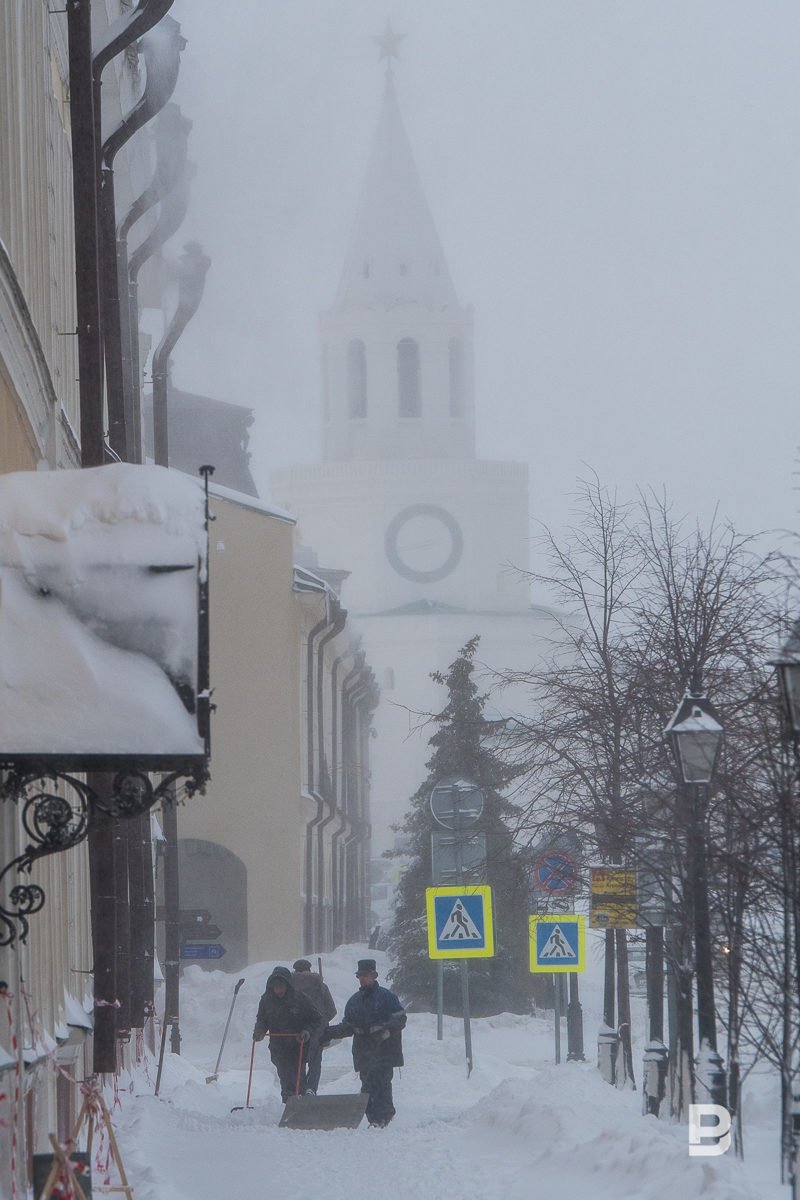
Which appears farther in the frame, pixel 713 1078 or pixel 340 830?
pixel 340 830

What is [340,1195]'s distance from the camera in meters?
11.9

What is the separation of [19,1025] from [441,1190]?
162 inches

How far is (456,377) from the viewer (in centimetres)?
13562

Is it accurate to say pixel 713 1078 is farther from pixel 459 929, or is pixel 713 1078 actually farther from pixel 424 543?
pixel 424 543

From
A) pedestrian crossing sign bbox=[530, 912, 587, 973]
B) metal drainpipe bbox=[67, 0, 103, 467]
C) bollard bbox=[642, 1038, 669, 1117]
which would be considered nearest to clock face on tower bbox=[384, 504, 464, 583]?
pedestrian crossing sign bbox=[530, 912, 587, 973]

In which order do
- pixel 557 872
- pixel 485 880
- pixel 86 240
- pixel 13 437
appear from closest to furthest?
pixel 13 437 < pixel 86 240 < pixel 557 872 < pixel 485 880

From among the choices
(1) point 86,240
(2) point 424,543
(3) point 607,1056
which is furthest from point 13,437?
(2) point 424,543

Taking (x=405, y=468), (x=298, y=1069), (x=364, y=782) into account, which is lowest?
(x=298, y=1069)

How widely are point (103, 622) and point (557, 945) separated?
1394cm

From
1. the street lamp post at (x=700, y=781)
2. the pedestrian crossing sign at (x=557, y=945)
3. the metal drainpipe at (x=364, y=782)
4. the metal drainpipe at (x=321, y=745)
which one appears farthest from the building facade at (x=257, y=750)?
the street lamp post at (x=700, y=781)

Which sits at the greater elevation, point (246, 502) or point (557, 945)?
point (246, 502)

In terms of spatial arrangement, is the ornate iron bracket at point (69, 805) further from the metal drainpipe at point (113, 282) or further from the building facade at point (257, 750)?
the building facade at point (257, 750)

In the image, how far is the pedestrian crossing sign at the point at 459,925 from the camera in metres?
21.0

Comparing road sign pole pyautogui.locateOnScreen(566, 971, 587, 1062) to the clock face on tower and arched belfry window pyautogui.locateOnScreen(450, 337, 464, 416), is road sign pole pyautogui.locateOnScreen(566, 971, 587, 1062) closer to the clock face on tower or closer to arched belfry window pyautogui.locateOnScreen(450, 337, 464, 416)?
the clock face on tower
